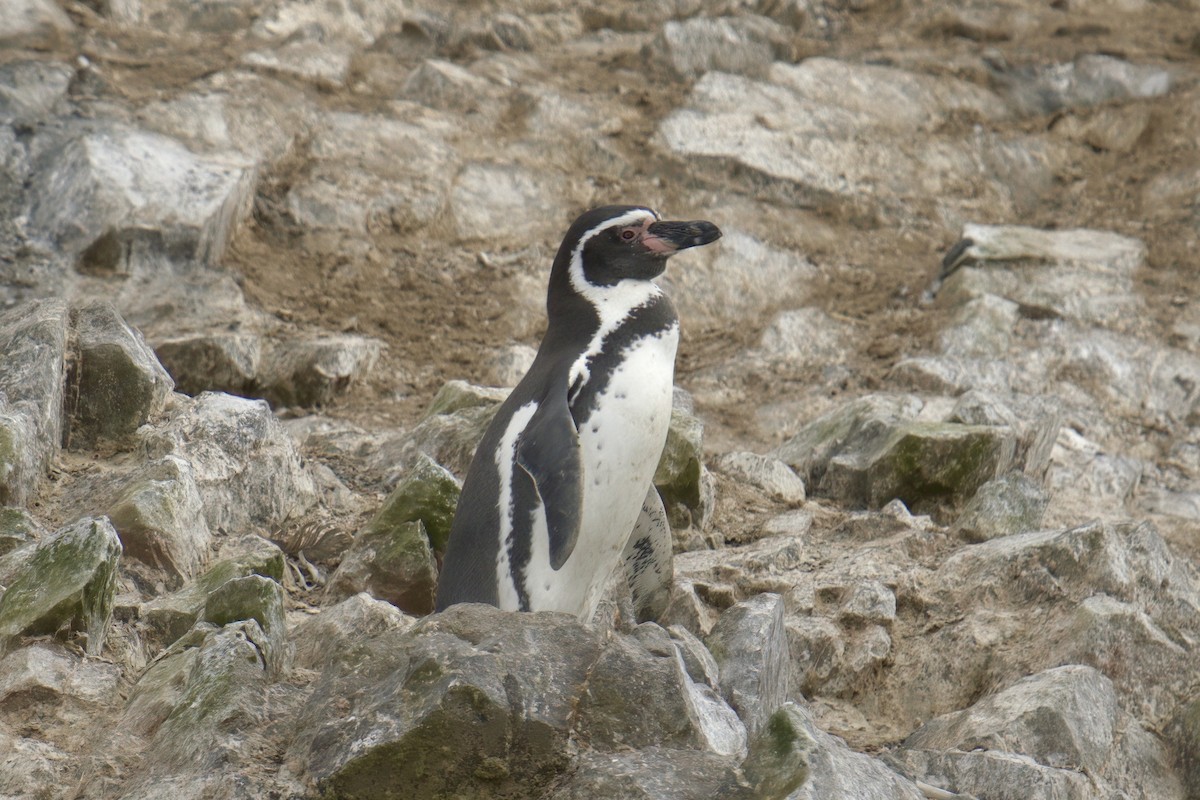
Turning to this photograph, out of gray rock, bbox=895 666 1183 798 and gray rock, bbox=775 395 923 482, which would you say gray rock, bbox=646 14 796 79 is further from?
gray rock, bbox=895 666 1183 798

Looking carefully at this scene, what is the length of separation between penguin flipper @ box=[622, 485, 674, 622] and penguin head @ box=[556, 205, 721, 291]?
694mm

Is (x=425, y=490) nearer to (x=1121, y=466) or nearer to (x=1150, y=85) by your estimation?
(x=1121, y=466)

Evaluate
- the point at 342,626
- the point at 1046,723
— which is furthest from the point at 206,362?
the point at 1046,723

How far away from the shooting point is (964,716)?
13.2 feet

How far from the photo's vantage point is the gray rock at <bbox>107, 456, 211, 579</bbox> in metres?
4.16

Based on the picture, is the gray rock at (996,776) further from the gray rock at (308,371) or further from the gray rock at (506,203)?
the gray rock at (506,203)

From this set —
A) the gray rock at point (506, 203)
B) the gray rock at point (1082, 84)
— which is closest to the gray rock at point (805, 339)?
the gray rock at point (506, 203)

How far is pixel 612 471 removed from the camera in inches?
166

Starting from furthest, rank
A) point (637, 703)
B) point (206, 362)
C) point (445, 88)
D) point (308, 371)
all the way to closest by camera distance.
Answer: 1. point (445, 88)
2. point (308, 371)
3. point (206, 362)
4. point (637, 703)

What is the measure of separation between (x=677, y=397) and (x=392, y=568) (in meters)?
1.79

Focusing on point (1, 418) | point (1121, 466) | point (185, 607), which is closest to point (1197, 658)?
point (1121, 466)

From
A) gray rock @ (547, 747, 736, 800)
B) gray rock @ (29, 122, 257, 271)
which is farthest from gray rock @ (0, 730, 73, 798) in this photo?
gray rock @ (29, 122, 257, 271)

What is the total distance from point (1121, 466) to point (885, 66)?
14.2 feet

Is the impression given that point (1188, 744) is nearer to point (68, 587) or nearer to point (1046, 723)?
point (1046, 723)
